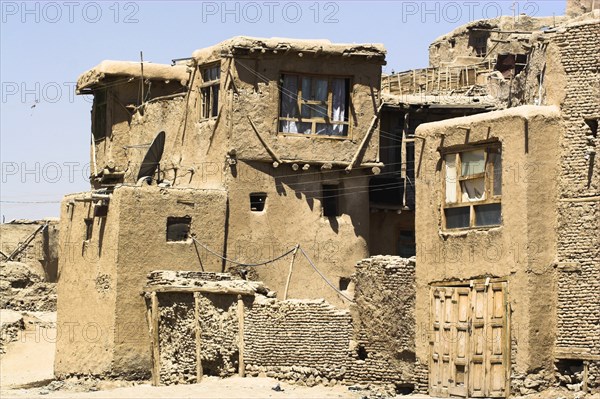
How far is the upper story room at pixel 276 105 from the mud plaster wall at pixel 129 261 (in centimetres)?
195

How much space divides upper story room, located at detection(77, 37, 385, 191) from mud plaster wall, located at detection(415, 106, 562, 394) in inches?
283

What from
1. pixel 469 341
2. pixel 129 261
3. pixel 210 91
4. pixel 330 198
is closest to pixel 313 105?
pixel 330 198

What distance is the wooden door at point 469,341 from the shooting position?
109ft

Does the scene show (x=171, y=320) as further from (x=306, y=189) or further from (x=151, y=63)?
(x=151, y=63)

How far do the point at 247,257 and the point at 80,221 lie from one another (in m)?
4.52

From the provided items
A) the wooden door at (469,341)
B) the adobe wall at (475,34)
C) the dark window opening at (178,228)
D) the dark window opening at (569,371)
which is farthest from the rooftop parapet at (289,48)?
the adobe wall at (475,34)

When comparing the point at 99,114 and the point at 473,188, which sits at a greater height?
the point at 99,114

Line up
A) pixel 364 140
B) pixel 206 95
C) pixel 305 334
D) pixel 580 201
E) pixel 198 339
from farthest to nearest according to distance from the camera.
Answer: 1. pixel 206 95
2. pixel 364 140
3. pixel 198 339
4. pixel 305 334
5. pixel 580 201

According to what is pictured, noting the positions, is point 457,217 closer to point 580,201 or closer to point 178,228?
point 580,201

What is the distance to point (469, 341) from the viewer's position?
33.9 m

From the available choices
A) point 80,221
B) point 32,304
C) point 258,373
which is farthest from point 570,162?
point 32,304

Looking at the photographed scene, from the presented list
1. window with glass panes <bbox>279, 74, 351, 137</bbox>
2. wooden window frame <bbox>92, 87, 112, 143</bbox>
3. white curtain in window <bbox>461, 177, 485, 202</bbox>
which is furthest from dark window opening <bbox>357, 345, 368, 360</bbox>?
wooden window frame <bbox>92, 87, 112, 143</bbox>

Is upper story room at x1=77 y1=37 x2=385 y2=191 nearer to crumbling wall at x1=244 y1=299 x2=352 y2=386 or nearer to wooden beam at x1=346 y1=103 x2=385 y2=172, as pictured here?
wooden beam at x1=346 y1=103 x2=385 y2=172

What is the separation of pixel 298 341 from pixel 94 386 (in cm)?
538
